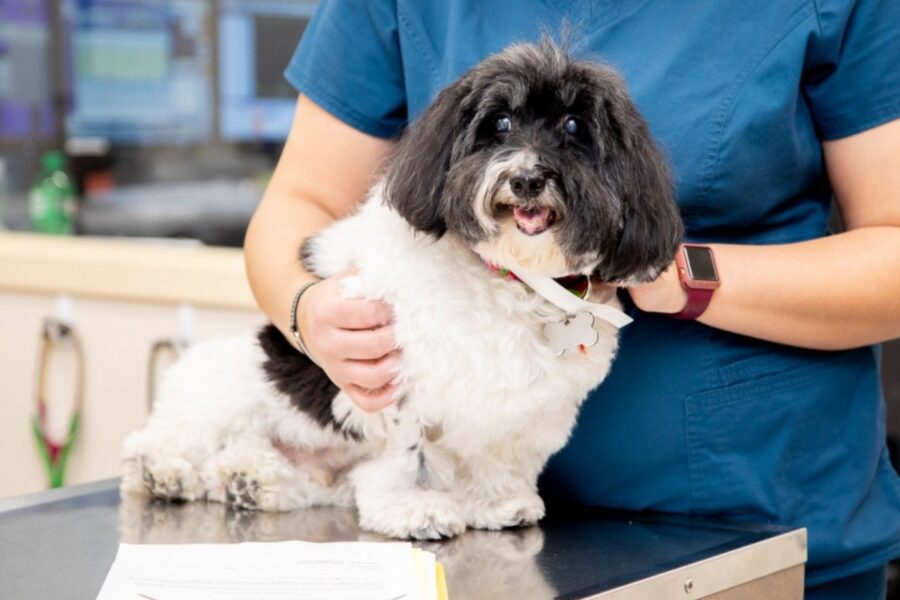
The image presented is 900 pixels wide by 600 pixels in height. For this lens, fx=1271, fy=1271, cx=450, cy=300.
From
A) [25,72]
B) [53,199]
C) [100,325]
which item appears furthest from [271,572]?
[25,72]

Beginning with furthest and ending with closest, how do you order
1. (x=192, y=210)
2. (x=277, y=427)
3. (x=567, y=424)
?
1. (x=192, y=210)
2. (x=277, y=427)
3. (x=567, y=424)

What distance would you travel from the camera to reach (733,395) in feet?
5.29

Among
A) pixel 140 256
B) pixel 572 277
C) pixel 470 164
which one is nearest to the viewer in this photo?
pixel 470 164

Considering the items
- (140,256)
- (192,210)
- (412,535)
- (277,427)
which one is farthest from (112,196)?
(412,535)

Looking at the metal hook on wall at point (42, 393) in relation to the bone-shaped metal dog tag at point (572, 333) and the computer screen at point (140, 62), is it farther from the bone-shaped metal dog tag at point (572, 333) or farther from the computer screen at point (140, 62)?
the bone-shaped metal dog tag at point (572, 333)

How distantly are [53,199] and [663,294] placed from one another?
2.66 m

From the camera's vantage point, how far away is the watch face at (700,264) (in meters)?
1.51

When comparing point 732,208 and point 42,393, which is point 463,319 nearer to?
point 732,208

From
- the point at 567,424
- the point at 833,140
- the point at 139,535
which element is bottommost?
the point at 139,535

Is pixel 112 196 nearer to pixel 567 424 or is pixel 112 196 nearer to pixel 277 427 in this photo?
pixel 277 427

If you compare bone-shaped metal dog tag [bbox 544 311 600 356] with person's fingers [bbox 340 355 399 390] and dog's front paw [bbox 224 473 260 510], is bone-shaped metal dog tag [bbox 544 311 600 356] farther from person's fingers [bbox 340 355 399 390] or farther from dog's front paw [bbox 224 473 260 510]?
dog's front paw [bbox 224 473 260 510]

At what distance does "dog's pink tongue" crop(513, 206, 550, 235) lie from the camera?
1.36m

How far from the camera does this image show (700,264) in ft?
5.00

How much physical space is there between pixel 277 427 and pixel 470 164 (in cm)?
59
